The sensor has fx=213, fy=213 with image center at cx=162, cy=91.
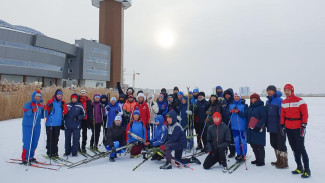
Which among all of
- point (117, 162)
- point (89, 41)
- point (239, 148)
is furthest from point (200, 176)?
point (89, 41)

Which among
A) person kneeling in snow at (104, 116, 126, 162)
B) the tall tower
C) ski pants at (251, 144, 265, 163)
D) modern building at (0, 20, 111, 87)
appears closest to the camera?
ski pants at (251, 144, 265, 163)

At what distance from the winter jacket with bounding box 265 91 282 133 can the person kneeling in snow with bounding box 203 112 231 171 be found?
1011 millimetres

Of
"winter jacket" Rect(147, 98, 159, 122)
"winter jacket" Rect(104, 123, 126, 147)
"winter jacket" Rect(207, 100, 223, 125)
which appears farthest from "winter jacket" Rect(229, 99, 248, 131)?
"winter jacket" Rect(104, 123, 126, 147)

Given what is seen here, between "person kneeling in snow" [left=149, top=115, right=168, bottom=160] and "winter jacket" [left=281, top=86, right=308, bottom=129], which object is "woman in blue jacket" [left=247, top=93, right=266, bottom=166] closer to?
"winter jacket" [left=281, top=86, right=308, bottom=129]

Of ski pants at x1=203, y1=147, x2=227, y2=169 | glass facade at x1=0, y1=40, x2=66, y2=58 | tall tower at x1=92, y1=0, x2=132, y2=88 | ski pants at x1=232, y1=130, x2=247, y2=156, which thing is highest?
tall tower at x1=92, y1=0, x2=132, y2=88

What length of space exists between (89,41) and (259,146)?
52825 mm

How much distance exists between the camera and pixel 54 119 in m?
5.67

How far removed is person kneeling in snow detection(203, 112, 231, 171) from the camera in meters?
4.98

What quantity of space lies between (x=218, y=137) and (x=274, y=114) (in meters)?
1.43

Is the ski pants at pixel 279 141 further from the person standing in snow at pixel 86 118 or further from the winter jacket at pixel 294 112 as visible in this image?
the person standing in snow at pixel 86 118

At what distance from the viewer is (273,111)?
509 centimetres

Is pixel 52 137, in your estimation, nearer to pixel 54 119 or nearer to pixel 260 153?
pixel 54 119

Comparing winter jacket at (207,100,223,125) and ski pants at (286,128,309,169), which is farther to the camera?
winter jacket at (207,100,223,125)

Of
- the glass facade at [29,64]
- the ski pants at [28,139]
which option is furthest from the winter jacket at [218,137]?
the glass facade at [29,64]
